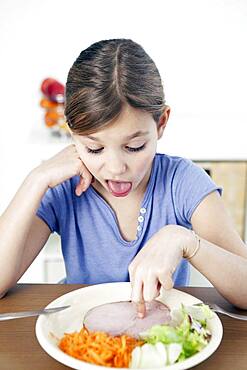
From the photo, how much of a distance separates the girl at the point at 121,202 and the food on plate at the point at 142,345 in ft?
0.25

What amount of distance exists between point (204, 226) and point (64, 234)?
352 mm

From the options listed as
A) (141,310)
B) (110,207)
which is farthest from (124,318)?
(110,207)

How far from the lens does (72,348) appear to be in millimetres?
809

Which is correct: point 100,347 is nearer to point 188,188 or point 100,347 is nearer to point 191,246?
point 191,246

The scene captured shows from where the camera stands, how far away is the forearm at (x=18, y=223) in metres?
1.13

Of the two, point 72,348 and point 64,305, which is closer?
point 72,348

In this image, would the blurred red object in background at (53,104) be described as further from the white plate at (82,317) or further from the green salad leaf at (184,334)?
the green salad leaf at (184,334)

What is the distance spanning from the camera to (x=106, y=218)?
1273 millimetres

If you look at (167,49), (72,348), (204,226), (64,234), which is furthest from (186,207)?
(167,49)

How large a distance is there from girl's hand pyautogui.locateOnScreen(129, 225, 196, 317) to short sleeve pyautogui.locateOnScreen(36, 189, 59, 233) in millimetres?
382

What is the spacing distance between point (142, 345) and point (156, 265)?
14 centimetres

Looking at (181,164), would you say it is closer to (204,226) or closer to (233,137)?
(204,226)

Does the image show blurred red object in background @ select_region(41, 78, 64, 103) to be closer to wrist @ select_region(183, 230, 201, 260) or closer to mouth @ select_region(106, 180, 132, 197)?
mouth @ select_region(106, 180, 132, 197)

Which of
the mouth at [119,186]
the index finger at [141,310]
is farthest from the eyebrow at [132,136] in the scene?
the index finger at [141,310]
